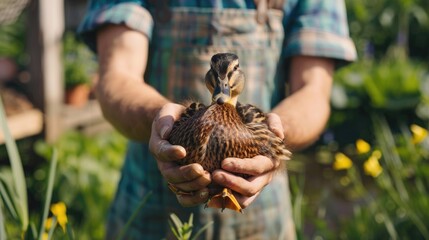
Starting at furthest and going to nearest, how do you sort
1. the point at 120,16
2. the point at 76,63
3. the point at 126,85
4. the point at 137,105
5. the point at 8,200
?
the point at 76,63, the point at 120,16, the point at 126,85, the point at 137,105, the point at 8,200

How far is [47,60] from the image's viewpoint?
3.94 meters

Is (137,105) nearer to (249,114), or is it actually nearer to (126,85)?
(126,85)

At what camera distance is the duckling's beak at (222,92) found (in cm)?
103

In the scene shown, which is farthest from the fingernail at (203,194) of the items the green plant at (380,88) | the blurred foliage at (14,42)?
the green plant at (380,88)

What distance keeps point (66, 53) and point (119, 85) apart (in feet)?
11.9

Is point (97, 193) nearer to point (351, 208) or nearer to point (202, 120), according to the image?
point (351, 208)

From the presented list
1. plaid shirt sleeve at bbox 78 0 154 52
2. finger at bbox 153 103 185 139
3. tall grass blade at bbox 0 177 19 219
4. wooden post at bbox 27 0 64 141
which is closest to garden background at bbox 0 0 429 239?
tall grass blade at bbox 0 177 19 219

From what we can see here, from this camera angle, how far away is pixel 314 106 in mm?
1636

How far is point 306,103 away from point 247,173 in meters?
0.54

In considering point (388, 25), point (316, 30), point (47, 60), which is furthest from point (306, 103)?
point (388, 25)

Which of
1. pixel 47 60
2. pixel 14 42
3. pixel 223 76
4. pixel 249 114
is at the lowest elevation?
pixel 14 42

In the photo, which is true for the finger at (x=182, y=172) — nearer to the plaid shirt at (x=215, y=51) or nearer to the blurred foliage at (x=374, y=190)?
the blurred foliage at (x=374, y=190)

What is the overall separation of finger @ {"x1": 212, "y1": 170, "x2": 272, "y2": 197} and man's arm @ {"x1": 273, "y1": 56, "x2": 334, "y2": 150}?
0.82 ft

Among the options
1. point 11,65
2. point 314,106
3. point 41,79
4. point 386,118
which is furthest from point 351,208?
point 314,106
